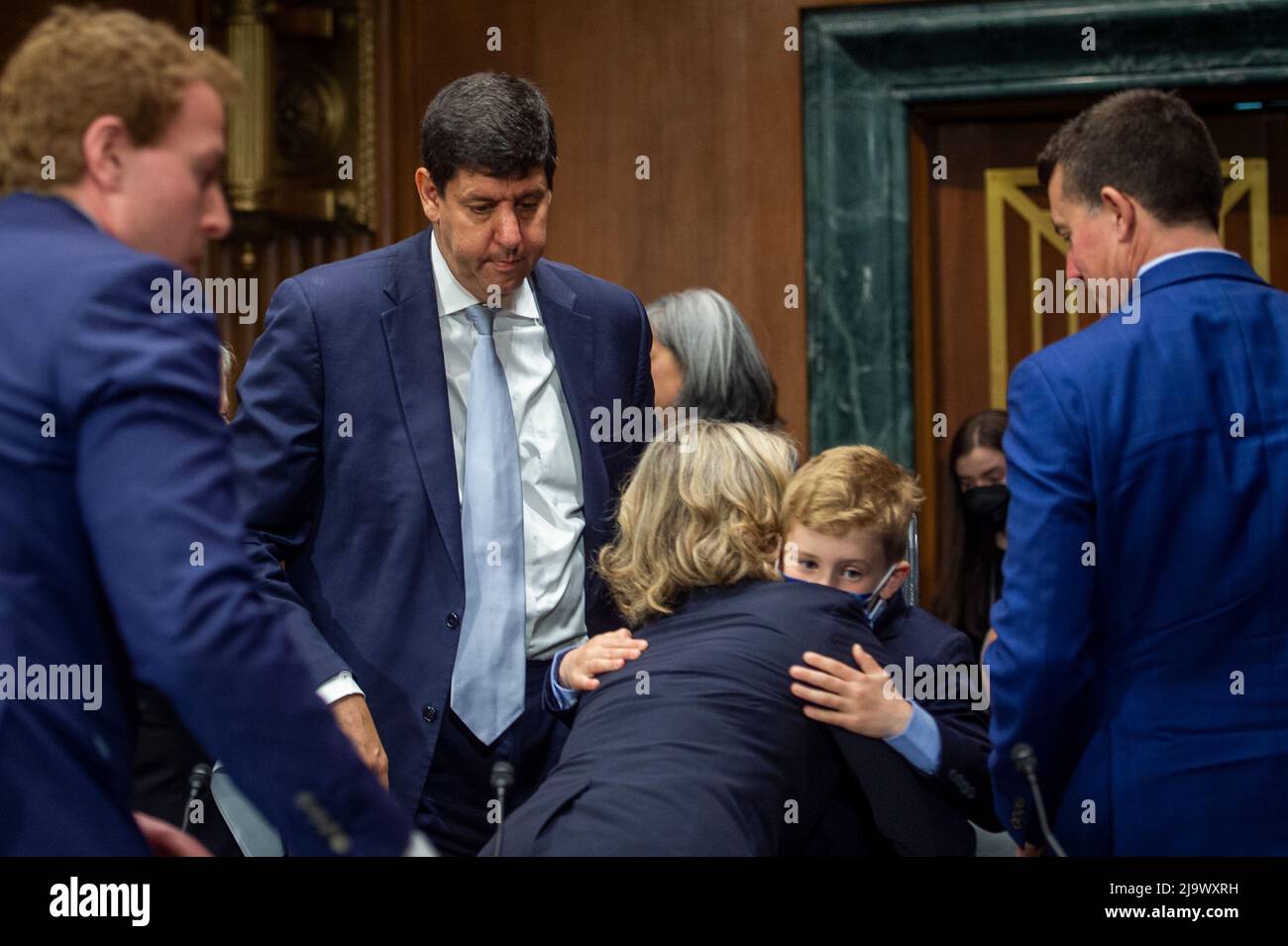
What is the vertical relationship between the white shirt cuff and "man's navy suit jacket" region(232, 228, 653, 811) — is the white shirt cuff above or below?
below

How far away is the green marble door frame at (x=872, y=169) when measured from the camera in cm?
388

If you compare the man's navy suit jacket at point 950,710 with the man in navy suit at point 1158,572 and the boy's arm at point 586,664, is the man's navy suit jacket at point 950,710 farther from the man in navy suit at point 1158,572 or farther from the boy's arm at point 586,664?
the boy's arm at point 586,664

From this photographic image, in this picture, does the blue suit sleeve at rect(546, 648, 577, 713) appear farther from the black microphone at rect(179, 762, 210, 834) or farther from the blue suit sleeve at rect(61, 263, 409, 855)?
the blue suit sleeve at rect(61, 263, 409, 855)

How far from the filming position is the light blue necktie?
7.52 ft

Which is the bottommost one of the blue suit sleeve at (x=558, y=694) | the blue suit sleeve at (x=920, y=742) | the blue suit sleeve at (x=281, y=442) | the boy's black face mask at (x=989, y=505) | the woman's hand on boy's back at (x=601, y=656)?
the blue suit sleeve at (x=920, y=742)

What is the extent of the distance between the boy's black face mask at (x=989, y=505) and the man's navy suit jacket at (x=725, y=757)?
1366 millimetres

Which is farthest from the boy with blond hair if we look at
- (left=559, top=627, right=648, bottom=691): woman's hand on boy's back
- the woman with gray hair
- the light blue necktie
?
the woman with gray hair

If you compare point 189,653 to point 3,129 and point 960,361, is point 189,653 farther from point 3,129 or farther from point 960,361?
point 960,361

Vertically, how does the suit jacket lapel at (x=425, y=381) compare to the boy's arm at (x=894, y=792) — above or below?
above

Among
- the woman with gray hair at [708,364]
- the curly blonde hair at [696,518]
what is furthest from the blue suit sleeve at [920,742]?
the woman with gray hair at [708,364]

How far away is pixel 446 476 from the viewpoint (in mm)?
2297

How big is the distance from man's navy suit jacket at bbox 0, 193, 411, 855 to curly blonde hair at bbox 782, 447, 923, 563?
3.58 ft
